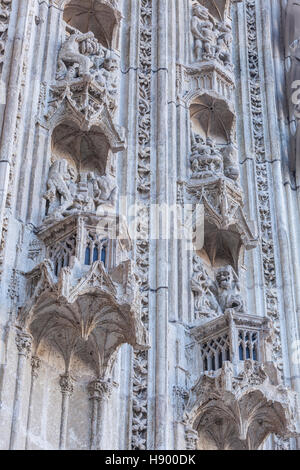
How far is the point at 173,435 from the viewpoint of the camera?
15508mm

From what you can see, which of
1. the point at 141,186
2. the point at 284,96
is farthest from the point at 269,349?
the point at 284,96

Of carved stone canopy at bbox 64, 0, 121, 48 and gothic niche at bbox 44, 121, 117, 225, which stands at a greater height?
carved stone canopy at bbox 64, 0, 121, 48

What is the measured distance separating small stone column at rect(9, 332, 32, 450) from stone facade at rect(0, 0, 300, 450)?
3 centimetres

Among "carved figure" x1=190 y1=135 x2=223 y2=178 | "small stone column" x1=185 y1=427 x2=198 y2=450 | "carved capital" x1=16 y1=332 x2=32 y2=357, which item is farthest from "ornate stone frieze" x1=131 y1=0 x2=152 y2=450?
"carved capital" x1=16 y1=332 x2=32 y2=357

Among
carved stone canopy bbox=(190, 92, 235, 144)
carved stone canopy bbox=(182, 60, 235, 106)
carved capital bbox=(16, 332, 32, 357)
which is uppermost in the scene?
carved stone canopy bbox=(182, 60, 235, 106)

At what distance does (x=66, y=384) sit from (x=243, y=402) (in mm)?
2565

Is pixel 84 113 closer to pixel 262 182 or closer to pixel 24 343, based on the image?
pixel 262 182

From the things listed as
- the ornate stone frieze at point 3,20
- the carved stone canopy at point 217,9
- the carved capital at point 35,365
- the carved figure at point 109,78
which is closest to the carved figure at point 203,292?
the carved figure at point 109,78

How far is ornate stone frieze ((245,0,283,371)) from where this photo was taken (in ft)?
60.0

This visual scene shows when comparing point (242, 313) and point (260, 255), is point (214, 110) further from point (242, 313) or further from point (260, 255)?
point (242, 313)

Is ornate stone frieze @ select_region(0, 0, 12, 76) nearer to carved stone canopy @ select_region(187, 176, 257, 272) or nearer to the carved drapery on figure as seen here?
carved stone canopy @ select_region(187, 176, 257, 272)

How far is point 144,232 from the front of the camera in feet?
56.7

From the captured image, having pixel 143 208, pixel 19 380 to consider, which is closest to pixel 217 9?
pixel 143 208

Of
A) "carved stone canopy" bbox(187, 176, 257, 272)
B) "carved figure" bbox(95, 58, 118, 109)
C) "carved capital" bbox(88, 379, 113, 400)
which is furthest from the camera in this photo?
"carved stone canopy" bbox(187, 176, 257, 272)
